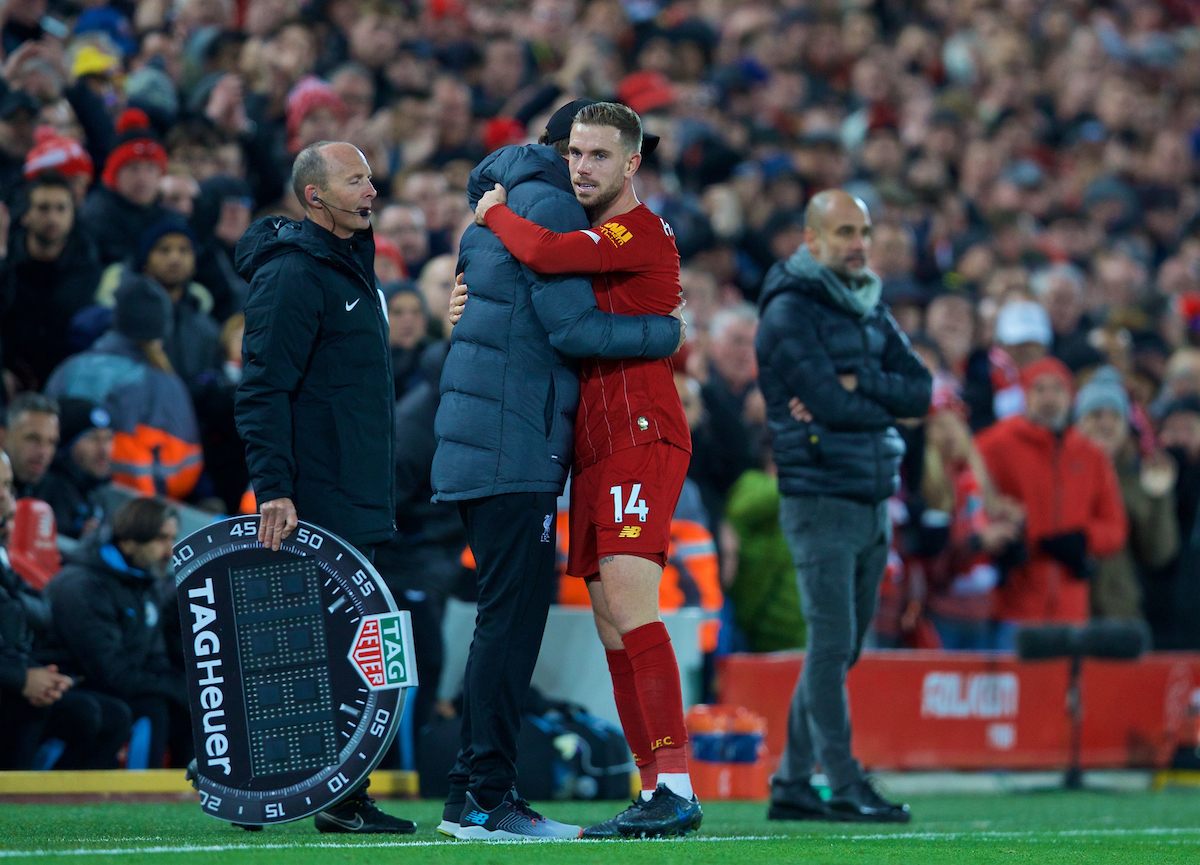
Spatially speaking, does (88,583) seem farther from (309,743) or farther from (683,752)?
(683,752)

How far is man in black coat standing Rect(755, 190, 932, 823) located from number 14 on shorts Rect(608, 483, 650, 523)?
180cm

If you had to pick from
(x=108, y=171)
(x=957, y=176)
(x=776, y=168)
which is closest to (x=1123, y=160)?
(x=957, y=176)

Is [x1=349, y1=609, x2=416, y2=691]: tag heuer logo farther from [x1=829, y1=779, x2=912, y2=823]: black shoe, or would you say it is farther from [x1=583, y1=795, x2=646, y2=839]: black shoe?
[x1=829, y1=779, x2=912, y2=823]: black shoe

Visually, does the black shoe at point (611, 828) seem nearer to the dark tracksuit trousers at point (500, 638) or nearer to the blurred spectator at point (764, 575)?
the dark tracksuit trousers at point (500, 638)

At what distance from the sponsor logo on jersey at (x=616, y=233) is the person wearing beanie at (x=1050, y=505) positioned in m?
6.51

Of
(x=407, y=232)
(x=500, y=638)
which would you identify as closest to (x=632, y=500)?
(x=500, y=638)

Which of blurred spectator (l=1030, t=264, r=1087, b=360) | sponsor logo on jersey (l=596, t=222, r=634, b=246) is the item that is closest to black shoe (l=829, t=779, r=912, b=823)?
sponsor logo on jersey (l=596, t=222, r=634, b=246)

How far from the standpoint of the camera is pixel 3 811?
6.45 m

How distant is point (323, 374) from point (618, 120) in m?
1.34

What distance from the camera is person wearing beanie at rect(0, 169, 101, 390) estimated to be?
9.11 metres

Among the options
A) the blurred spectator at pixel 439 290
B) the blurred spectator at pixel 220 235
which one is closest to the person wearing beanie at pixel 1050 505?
the blurred spectator at pixel 439 290

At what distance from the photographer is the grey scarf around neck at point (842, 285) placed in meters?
7.21

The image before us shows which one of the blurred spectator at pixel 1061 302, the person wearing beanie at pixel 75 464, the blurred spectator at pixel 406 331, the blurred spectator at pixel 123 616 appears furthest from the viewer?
the blurred spectator at pixel 1061 302

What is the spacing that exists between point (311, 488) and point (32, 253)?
4234 millimetres
